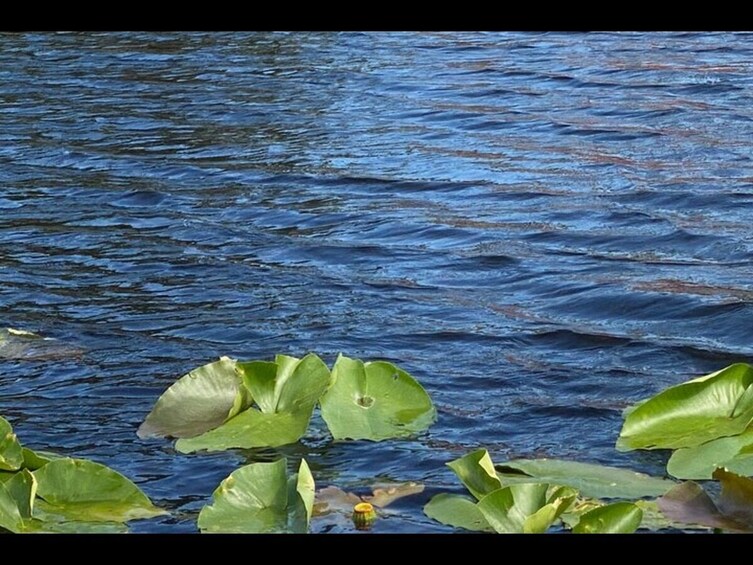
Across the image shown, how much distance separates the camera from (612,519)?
2.07m

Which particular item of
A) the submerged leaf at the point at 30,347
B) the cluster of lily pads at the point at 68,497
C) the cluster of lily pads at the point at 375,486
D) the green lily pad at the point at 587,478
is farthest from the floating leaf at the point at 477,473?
the submerged leaf at the point at 30,347

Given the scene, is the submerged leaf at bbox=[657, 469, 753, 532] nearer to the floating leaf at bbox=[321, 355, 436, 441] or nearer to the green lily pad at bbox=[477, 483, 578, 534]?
the green lily pad at bbox=[477, 483, 578, 534]

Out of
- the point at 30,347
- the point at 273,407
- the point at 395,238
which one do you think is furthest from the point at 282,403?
the point at 395,238

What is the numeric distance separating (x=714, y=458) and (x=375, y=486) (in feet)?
2.49

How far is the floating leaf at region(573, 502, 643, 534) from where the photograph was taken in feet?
6.76

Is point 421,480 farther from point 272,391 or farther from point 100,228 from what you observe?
point 100,228

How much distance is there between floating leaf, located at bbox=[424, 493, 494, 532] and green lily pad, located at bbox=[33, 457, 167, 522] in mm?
646

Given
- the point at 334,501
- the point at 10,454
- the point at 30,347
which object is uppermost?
the point at 10,454

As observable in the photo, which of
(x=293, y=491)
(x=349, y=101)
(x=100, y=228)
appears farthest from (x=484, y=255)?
(x=349, y=101)

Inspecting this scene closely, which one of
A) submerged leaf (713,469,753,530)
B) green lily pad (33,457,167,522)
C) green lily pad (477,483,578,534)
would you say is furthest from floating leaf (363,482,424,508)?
submerged leaf (713,469,753,530)

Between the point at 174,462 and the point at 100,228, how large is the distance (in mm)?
2650

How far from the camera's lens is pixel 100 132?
23.3 ft

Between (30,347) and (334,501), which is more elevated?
(334,501)

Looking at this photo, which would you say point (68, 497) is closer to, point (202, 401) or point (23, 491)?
point (23, 491)
